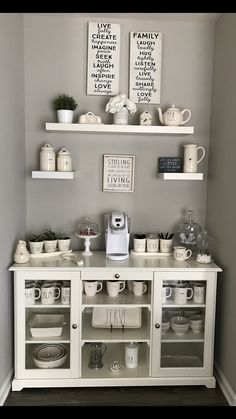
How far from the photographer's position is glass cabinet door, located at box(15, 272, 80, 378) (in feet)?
6.54

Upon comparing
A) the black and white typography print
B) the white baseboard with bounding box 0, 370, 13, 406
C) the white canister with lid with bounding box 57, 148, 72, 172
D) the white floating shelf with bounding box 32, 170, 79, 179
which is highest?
the black and white typography print

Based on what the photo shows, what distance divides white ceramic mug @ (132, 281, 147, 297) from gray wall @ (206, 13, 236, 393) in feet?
1.62

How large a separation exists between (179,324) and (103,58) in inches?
70.9

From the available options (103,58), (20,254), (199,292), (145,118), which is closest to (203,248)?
(199,292)

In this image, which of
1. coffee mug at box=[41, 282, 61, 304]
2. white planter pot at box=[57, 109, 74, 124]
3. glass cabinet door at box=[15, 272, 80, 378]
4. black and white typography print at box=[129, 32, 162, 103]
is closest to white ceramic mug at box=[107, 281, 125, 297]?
glass cabinet door at box=[15, 272, 80, 378]

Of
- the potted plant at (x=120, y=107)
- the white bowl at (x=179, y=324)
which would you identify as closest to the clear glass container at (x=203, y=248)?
the white bowl at (x=179, y=324)

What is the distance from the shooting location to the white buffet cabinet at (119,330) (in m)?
2.00

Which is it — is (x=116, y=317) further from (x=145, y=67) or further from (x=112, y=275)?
(x=145, y=67)

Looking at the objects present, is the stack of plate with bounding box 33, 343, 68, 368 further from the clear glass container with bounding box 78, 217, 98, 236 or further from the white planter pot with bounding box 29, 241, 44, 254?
the clear glass container with bounding box 78, 217, 98, 236

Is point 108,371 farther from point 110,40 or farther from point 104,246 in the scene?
point 110,40

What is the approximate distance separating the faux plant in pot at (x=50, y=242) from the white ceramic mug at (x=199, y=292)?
3.06 ft

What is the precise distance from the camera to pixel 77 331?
203cm
